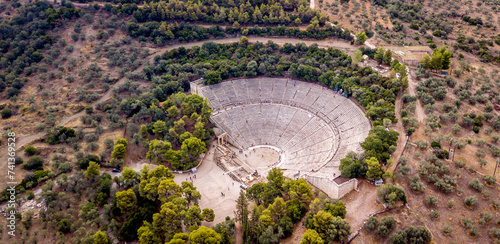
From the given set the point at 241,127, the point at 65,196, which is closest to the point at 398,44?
the point at 241,127

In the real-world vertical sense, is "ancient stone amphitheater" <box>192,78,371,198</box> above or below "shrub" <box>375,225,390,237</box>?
below

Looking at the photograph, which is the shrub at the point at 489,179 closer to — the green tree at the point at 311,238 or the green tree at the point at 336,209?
the green tree at the point at 336,209

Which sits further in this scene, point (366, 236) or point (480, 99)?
point (480, 99)

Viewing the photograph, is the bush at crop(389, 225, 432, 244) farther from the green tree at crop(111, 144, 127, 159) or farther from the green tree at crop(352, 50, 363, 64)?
the green tree at crop(111, 144, 127, 159)

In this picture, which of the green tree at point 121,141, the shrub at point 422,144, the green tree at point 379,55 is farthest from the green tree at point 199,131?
the green tree at point 379,55

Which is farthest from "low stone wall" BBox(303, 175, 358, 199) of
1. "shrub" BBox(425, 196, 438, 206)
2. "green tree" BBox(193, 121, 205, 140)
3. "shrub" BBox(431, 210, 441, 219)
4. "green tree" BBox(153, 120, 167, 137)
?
"green tree" BBox(153, 120, 167, 137)

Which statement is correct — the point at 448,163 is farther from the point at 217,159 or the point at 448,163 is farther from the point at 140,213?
the point at 140,213
